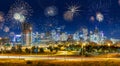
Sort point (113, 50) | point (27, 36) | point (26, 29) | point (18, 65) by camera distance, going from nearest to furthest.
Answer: point (18, 65), point (113, 50), point (26, 29), point (27, 36)

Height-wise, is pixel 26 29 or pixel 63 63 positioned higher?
pixel 26 29

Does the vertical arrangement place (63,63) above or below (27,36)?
below

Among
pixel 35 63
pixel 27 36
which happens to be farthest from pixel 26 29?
pixel 35 63

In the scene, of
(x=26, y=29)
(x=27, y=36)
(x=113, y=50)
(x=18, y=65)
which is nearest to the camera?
(x=18, y=65)

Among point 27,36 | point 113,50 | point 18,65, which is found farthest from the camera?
point 27,36

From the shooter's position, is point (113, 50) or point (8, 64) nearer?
point (8, 64)

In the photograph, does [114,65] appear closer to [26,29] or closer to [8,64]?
[8,64]

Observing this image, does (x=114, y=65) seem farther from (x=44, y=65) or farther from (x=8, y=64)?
(x=8, y=64)

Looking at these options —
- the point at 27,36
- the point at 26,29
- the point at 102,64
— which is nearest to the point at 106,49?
the point at 102,64

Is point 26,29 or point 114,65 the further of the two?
point 26,29
